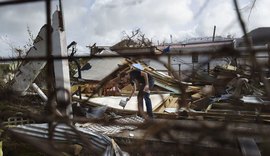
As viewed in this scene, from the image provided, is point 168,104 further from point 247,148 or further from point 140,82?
point 247,148

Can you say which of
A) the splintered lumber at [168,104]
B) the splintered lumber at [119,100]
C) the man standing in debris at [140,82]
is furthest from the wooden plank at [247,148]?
the splintered lumber at [168,104]

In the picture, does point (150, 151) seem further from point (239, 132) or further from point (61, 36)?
point (61, 36)

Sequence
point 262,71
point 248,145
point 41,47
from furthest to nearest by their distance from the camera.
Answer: point 41,47
point 248,145
point 262,71

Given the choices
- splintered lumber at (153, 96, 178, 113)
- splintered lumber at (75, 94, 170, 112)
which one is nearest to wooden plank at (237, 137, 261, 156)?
splintered lumber at (75, 94, 170, 112)

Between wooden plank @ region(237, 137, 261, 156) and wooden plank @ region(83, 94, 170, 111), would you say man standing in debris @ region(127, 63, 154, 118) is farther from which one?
wooden plank @ region(83, 94, 170, 111)

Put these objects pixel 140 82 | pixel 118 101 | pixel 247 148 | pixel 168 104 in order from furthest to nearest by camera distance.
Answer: pixel 118 101, pixel 168 104, pixel 140 82, pixel 247 148

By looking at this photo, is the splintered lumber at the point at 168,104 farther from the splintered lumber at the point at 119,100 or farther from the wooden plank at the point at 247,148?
the wooden plank at the point at 247,148

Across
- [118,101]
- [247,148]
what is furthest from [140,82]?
[118,101]

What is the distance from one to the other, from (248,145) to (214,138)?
0.59 metres

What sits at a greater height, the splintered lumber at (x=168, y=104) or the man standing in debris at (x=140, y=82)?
the man standing in debris at (x=140, y=82)

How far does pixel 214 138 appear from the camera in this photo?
3.43 feet

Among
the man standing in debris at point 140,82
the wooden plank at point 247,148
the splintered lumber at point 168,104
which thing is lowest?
the splintered lumber at point 168,104

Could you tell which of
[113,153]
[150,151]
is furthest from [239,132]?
[113,153]

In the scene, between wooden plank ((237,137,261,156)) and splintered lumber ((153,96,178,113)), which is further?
splintered lumber ((153,96,178,113))
